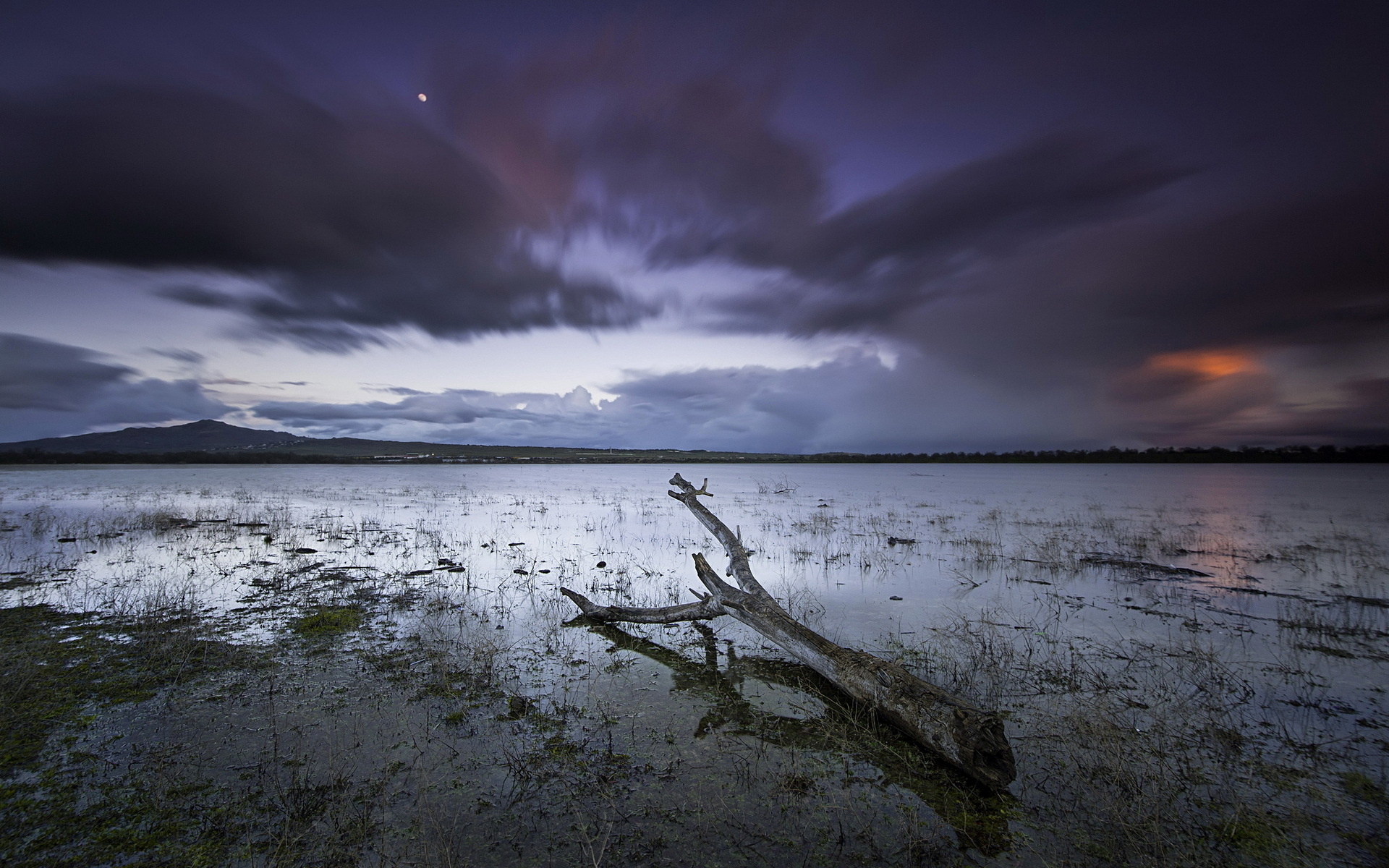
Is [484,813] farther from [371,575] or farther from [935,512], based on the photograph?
[935,512]

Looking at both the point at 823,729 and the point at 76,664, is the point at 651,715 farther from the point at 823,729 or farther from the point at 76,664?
the point at 76,664

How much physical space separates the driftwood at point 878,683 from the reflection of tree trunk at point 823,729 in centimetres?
24

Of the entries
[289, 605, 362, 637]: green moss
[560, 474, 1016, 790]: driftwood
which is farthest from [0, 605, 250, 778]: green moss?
[560, 474, 1016, 790]: driftwood

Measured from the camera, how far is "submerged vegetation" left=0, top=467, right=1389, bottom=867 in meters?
4.47

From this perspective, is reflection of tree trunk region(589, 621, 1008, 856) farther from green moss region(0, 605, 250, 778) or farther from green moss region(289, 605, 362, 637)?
green moss region(0, 605, 250, 778)

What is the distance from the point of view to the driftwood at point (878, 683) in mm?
5199

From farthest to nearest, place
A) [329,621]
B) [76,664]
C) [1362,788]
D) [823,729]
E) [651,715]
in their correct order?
[329,621]
[76,664]
[651,715]
[823,729]
[1362,788]

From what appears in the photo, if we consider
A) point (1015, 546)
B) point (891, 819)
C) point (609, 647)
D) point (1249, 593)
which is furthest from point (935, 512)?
point (891, 819)

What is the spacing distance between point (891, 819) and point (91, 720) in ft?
27.6

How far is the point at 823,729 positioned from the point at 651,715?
2.04 m

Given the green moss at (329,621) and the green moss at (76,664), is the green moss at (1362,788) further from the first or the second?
the green moss at (329,621)

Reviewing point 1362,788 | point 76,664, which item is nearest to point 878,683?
point 1362,788

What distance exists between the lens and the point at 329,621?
9930mm

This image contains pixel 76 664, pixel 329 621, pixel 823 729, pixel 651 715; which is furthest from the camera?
pixel 329 621
